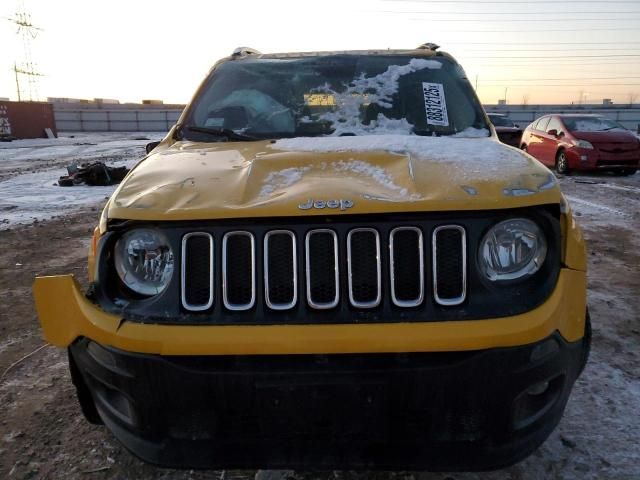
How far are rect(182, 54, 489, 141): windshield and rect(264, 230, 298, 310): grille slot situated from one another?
4.05 ft

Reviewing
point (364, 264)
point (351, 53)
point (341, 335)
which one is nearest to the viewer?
point (341, 335)

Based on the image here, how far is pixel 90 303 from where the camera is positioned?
185 cm

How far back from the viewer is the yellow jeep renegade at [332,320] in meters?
1.67

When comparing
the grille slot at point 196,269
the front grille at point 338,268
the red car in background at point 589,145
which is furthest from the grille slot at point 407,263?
the red car in background at point 589,145

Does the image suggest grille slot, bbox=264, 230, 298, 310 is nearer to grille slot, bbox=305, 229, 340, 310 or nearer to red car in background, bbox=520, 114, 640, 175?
grille slot, bbox=305, 229, 340, 310

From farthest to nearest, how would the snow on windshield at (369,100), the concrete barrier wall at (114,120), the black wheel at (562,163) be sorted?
the concrete barrier wall at (114,120)
the black wheel at (562,163)
the snow on windshield at (369,100)

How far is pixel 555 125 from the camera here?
13.6 meters

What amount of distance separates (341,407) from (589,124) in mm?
13689

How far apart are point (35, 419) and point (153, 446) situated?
4.34ft

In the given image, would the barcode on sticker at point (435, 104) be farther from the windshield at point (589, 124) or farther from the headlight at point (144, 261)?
the windshield at point (589, 124)

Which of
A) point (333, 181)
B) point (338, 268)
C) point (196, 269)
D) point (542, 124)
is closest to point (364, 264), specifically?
point (338, 268)

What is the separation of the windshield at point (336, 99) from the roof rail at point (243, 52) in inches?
8.6

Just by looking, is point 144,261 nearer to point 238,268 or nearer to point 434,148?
point 238,268

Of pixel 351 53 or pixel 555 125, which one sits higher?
pixel 351 53
